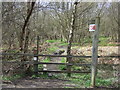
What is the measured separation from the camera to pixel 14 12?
5.46 meters

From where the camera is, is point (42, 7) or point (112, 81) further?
point (42, 7)

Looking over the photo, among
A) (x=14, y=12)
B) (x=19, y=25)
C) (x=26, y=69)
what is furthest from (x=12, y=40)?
(x=26, y=69)

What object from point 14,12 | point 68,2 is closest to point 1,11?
point 14,12

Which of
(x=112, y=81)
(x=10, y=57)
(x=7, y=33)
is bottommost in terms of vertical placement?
(x=112, y=81)

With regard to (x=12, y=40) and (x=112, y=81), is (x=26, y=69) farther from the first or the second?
(x=112, y=81)

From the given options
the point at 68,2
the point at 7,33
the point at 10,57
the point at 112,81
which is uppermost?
the point at 68,2

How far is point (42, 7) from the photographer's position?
5.99 meters

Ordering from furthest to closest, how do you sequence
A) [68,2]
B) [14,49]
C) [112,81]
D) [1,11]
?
[68,2]
[14,49]
[1,11]
[112,81]

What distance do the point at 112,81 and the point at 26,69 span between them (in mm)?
3094

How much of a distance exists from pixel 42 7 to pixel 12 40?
7.35 ft

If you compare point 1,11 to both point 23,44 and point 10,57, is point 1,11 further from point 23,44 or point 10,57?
point 10,57

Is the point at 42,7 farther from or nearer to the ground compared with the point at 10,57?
farther from the ground

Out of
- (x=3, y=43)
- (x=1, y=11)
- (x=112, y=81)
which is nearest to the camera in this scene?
(x=112, y=81)

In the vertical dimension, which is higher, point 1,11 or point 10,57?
point 1,11
